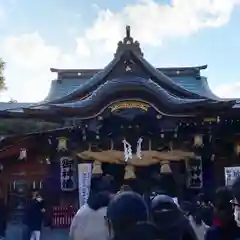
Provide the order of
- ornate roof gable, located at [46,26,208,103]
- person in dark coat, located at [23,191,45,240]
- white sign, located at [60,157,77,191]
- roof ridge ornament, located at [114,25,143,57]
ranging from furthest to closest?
roof ridge ornament, located at [114,25,143,57] < ornate roof gable, located at [46,26,208,103] < white sign, located at [60,157,77,191] < person in dark coat, located at [23,191,45,240]

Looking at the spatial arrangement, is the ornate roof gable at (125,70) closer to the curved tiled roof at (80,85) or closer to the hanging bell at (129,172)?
the hanging bell at (129,172)

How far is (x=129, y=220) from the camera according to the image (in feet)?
7.88

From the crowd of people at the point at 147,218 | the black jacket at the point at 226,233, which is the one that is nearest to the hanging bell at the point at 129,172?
the crowd of people at the point at 147,218

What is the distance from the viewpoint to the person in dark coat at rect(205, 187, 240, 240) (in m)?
2.94

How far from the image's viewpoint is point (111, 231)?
8.25 ft

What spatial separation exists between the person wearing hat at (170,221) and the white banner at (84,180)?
9219mm

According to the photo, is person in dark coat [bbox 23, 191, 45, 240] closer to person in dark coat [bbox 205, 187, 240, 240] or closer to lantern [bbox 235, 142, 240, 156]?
lantern [bbox 235, 142, 240, 156]

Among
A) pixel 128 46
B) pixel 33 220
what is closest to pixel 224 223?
pixel 33 220

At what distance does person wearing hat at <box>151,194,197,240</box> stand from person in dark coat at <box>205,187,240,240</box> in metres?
0.14

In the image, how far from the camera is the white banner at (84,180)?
40.1ft

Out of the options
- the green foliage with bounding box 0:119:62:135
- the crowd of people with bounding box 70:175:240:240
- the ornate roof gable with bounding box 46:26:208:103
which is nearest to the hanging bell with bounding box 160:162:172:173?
the ornate roof gable with bounding box 46:26:208:103

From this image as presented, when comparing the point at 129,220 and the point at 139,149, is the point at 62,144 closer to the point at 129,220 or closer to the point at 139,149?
the point at 139,149

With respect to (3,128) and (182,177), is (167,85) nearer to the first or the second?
(182,177)

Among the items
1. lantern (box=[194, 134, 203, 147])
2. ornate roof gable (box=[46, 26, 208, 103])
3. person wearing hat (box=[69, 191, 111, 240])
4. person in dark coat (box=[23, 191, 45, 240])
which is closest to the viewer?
person wearing hat (box=[69, 191, 111, 240])
